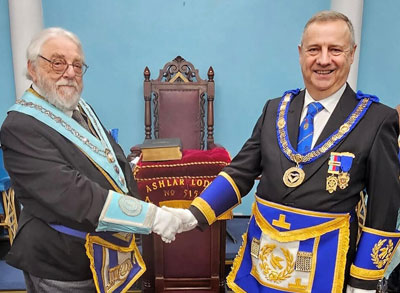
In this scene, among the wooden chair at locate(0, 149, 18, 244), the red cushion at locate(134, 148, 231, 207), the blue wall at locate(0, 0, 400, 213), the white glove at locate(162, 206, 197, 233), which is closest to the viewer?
the white glove at locate(162, 206, 197, 233)

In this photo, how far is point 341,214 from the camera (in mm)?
1317

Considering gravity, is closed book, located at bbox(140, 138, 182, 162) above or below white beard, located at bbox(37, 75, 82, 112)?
below

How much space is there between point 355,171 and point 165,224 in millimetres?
741

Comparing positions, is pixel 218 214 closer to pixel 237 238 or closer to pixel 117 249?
pixel 117 249

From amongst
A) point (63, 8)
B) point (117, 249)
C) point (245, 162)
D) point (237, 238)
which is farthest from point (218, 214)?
point (63, 8)

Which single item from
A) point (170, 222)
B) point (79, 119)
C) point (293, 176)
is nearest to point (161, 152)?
point (79, 119)

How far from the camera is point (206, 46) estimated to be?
3818mm

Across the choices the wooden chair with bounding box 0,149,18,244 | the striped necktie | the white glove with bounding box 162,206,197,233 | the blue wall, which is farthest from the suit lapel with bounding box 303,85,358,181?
the blue wall

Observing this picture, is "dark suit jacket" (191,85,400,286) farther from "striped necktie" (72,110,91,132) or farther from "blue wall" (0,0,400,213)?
"blue wall" (0,0,400,213)

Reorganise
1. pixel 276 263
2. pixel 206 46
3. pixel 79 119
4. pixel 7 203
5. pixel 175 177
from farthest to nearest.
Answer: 1. pixel 206 46
2. pixel 7 203
3. pixel 175 177
4. pixel 79 119
5. pixel 276 263

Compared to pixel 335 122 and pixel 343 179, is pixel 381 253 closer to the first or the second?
pixel 343 179

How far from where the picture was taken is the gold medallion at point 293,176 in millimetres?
1348

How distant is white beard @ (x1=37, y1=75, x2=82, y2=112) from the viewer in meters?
1.45

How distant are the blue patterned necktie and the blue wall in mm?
2528
